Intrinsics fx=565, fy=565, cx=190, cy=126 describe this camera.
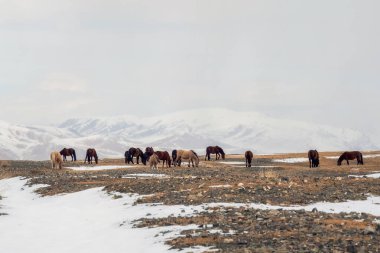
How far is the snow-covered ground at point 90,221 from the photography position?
20.8m

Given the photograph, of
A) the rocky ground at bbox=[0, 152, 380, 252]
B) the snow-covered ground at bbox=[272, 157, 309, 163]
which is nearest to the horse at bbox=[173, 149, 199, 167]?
the snow-covered ground at bbox=[272, 157, 309, 163]

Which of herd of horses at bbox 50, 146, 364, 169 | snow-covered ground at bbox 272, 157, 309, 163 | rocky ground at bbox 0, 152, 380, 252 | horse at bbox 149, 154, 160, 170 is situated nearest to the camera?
rocky ground at bbox 0, 152, 380, 252

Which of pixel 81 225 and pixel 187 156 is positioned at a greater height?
pixel 187 156

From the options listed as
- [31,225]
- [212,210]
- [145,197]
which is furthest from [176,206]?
[31,225]

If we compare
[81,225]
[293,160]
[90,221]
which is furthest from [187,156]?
[81,225]

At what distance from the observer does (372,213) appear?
82.6ft

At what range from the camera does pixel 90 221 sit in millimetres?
26812

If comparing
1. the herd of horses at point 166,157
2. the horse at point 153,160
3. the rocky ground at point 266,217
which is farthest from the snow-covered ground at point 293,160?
the rocky ground at point 266,217

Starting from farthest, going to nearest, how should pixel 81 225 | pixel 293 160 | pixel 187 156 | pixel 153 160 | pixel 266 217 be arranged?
pixel 293 160
pixel 187 156
pixel 153 160
pixel 81 225
pixel 266 217

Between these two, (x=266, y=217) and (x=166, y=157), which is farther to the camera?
(x=166, y=157)

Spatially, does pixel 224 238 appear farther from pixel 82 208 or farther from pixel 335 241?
Answer: pixel 82 208

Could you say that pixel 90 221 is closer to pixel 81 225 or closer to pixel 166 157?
pixel 81 225

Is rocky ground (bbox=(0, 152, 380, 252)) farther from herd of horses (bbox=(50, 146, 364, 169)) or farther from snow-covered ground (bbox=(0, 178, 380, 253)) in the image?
herd of horses (bbox=(50, 146, 364, 169))

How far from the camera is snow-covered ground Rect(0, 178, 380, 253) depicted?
20.8 meters
